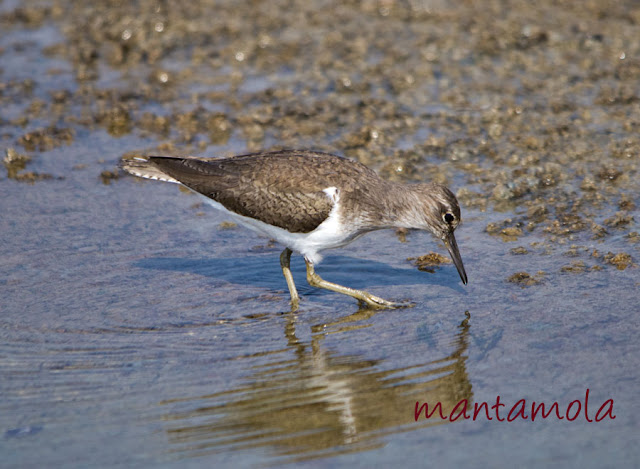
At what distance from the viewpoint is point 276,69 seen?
1205 cm

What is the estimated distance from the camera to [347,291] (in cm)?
711

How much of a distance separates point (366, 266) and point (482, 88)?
4.44m

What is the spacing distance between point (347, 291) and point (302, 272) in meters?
0.97

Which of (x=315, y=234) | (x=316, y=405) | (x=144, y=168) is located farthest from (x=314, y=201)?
(x=316, y=405)

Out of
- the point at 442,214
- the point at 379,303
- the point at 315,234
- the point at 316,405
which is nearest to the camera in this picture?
the point at 316,405

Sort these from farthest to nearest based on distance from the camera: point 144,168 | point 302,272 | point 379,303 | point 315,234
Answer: point 302,272 → point 144,168 → point 315,234 → point 379,303

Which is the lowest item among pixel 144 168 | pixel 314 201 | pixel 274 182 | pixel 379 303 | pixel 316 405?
pixel 316 405

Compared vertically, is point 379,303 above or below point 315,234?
below

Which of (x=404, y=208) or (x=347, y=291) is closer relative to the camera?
(x=347, y=291)

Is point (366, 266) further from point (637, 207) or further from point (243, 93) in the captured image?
point (243, 93)

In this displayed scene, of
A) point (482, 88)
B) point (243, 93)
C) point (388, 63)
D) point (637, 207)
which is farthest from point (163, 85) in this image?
point (637, 207)

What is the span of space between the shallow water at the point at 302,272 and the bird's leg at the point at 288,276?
0.16m

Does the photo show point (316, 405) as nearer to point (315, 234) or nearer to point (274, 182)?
point (315, 234)

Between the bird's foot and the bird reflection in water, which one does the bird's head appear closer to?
the bird's foot
